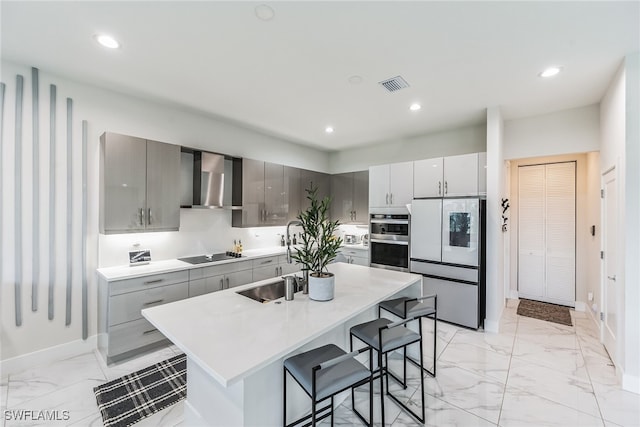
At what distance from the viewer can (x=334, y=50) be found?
233cm

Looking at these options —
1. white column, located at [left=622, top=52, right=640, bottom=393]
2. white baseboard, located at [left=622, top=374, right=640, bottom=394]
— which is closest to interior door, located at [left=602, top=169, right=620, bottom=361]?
white column, located at [left=622, top=52, right=640, bottom=393]

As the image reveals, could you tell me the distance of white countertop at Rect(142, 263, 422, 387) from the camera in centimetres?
122

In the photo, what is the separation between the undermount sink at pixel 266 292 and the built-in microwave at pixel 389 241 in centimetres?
247

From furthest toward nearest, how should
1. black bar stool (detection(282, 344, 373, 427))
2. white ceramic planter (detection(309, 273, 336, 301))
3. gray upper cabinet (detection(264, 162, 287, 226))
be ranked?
gray upper cabinet (detection(264, 162, 287, 226)) < white ceramic planter (detection(309, 273, 336, 301)) < black bar stool (detection(282, 344, 373, 427))

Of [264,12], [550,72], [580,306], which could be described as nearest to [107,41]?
[264,12]

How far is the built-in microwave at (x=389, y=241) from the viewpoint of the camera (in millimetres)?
4277

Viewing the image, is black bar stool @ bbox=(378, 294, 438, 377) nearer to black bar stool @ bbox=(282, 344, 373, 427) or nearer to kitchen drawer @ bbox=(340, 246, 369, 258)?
black bar stool @ bbox=(282, 344, 373, 427)

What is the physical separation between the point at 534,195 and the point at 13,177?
23.1ft

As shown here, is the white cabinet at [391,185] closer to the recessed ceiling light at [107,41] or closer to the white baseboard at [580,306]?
the white baseboard at [580,306]

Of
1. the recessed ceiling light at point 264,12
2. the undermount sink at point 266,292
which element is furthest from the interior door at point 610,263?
the recessed ceiling light at point 264,12

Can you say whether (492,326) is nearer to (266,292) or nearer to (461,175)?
(461,175)

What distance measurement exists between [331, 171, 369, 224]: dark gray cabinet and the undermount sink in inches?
124

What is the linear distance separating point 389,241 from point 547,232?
2.77 meters

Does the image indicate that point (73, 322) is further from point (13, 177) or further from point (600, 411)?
point (600, 411)
